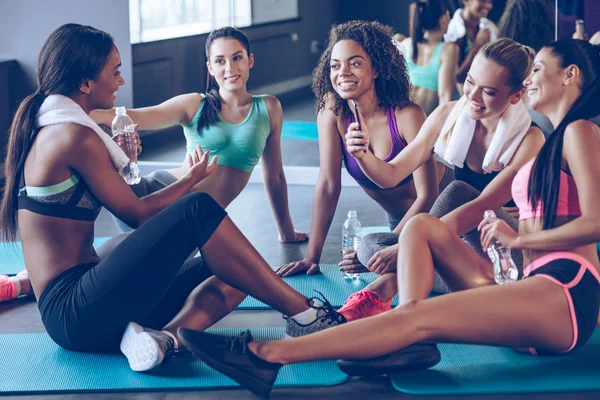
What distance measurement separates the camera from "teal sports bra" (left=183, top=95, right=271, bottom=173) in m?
3.78

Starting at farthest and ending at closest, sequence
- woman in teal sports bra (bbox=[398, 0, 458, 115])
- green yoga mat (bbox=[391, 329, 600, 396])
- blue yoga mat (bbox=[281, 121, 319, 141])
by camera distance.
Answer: blue yoga mat (bbox=[281, 121, 319, 141]), woman in teal sports bra (bbox=[398, 0, 458, 115]), green yoga mat (bbox=[391, 329, 600, 396])

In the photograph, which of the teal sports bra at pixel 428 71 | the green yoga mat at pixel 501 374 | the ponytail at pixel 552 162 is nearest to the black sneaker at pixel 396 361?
the green yoga mat at pixel 501 374

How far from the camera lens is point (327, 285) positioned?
343cm

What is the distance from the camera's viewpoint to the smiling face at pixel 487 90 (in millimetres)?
2865

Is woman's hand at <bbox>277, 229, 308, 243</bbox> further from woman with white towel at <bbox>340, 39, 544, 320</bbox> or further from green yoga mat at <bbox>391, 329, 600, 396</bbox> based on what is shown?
green yoga mat at <bbox>391, 329, 600, 396</bbox>

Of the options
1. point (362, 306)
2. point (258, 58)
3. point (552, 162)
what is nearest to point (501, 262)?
point (552, 162)

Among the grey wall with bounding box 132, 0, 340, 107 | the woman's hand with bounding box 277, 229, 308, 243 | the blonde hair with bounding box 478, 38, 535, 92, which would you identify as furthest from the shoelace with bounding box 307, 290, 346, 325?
the grey wall with bounding box 132, 0, 340, 107

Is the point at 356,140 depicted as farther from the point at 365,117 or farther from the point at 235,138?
the point at 235,138

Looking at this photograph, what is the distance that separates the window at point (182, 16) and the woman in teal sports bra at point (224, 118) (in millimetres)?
1878

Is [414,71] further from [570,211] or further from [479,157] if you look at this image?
[570,211]

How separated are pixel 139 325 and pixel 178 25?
Result: 11.6ft

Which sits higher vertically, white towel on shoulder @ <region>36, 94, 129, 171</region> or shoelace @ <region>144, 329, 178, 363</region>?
white towel on shoulder @ <region>36, 94, 129, 171</region>

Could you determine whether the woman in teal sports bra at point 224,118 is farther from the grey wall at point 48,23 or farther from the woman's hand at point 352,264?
the grey wall at point 48,23

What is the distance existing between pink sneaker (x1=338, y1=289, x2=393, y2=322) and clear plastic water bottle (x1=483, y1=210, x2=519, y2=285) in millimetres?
441
